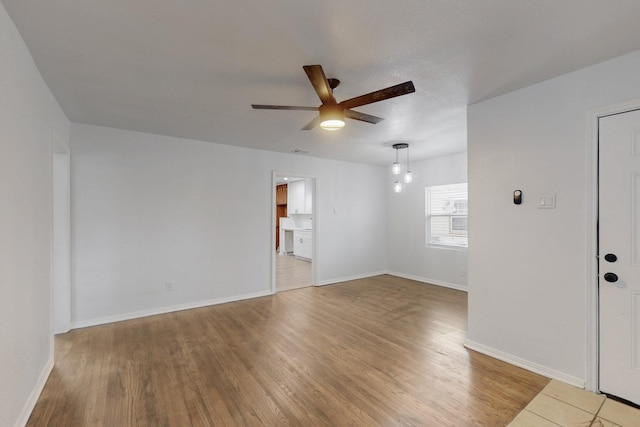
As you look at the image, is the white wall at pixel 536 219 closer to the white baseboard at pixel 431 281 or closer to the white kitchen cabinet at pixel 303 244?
the white baseboard at pixel 431 281

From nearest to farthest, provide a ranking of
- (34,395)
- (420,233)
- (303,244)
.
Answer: (34,395), (420,233), (303,244)

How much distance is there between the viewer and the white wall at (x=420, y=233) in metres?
5.20

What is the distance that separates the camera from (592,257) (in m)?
2.20

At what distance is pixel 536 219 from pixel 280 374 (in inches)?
102

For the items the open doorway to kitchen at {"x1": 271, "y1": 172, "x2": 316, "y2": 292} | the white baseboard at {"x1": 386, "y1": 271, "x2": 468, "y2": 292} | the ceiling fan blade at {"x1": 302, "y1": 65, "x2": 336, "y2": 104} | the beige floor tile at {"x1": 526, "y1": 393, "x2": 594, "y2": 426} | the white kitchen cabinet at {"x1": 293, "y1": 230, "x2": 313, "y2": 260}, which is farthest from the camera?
the white kitchen cabinet at {"x1": 293, "y1": 230, "x2": 313, "y2": 260}

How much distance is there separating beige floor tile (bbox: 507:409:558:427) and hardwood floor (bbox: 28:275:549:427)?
Answer: 0.12ft

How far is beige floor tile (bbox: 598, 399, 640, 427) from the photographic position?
1.87 m

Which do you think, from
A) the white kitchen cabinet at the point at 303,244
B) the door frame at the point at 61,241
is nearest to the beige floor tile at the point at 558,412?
the door frame at the point at 61,241

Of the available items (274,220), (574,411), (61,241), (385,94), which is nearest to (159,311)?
(61,241)

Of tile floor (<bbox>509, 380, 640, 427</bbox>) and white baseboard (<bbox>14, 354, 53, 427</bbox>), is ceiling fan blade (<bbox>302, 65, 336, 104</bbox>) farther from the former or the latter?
white baseboard (<bbox>14, 354, 53, 427</bbox>)

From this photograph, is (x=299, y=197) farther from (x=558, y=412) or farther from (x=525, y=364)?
(x=558, y=412)

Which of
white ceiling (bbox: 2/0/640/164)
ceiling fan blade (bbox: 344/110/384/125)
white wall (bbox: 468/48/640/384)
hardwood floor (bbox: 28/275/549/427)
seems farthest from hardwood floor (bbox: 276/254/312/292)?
ceiling fan blade (bbox: 344/110/384/125)

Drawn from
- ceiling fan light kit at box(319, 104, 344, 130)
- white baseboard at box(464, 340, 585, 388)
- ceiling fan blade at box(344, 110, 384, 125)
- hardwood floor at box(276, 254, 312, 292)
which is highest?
ceiling fan blade at box(344, 110, 384, 125)

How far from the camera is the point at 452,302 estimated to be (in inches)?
174
